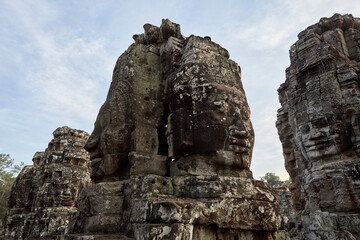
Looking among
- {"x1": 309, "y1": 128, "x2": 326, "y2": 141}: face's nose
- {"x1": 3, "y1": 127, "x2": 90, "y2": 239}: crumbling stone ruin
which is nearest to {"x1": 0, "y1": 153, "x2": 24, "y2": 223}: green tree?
{"x1": 3, "y1": 127, "x2": 90, "y2": 239}: crumbling stone ruin

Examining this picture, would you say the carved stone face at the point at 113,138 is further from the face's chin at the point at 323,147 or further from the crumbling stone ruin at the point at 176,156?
the face's chin at the point at 323,147

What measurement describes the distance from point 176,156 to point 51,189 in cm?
1093

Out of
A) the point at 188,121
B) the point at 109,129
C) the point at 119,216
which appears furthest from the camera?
the point at 109,129

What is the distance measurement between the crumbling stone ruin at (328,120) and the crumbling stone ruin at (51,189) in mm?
8763

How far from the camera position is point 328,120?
6.88m

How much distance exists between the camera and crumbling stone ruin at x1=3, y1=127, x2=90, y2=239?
11.7 m

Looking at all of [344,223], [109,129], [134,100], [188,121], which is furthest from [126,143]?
[344,223]

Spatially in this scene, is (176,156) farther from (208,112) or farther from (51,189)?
(51,189)

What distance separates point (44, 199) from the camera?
1244 centimetres

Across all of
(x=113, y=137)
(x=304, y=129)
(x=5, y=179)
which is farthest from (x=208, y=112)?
(x=5, y=179)

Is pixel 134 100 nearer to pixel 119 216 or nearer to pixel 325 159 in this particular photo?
pixel 119 216

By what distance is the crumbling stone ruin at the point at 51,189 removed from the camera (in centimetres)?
1173

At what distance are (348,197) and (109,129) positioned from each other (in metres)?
5.52

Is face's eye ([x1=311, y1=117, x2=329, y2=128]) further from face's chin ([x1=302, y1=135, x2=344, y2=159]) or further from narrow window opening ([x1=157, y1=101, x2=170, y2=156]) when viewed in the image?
narrow window opening ([x1=157, y1=101, x2=170, y2=156])
